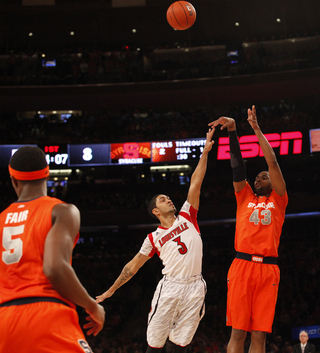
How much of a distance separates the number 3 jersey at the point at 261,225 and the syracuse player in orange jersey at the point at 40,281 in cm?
238

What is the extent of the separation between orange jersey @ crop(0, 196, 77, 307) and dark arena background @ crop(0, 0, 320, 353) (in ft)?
39.0

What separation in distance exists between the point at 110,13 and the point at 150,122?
25.6ft

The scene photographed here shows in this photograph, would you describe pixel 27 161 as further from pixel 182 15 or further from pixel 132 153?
pixel 132 153

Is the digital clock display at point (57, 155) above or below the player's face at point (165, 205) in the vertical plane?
above

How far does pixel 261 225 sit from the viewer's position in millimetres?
4301

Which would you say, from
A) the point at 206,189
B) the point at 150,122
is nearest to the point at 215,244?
the point at 206,189

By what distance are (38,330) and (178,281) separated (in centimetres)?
245

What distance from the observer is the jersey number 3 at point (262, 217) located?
169 inches

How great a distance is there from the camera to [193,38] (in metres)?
22.2

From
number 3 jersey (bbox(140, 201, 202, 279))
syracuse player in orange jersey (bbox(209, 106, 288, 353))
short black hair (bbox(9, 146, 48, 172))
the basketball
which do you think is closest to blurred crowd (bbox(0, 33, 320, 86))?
the basketball

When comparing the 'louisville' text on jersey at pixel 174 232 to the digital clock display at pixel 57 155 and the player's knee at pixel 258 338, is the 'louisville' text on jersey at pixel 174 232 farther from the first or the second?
the digital clock display at pixel 57 155

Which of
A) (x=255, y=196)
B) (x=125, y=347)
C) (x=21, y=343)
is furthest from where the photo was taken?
(x=125, y=347)

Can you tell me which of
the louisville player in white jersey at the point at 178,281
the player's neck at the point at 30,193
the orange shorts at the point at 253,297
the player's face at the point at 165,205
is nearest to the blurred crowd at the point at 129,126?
the player's face at the point at 165,205

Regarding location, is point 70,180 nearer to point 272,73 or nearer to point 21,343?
point 272,73
